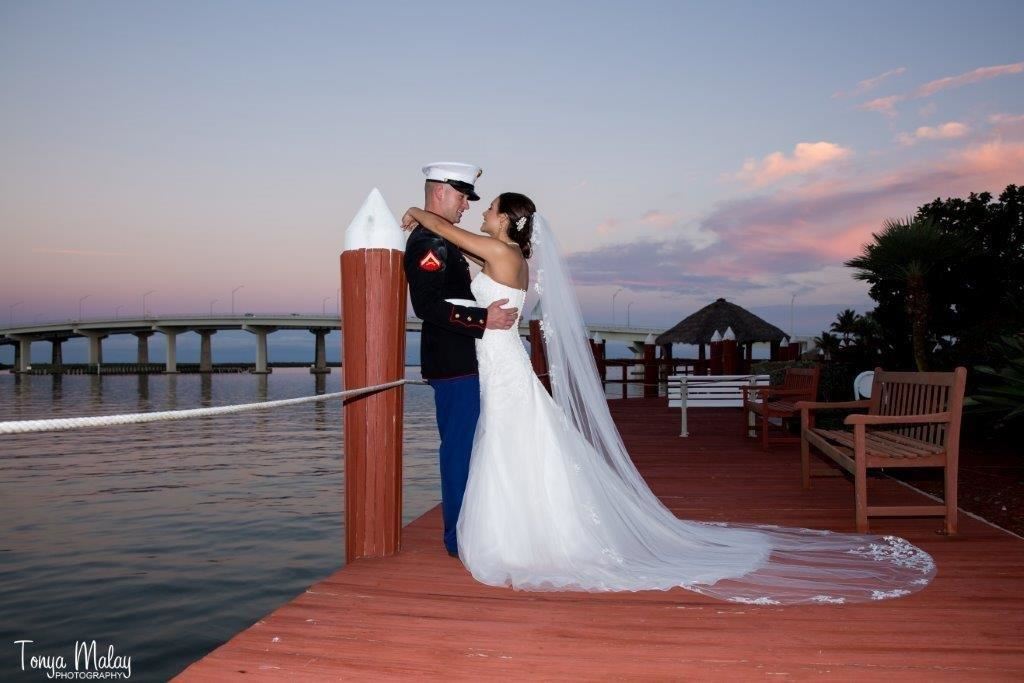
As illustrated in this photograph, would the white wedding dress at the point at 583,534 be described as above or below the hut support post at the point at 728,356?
below

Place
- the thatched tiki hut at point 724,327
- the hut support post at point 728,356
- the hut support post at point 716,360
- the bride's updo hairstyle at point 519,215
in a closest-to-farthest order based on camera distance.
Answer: the bride's updo hairstyle at point 519,215 < the hut support post at point 728,356 < the hut support post at point 716,360 < the thatched tiki hut at point 724,327

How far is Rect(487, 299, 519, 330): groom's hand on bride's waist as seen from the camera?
4023 millimetres

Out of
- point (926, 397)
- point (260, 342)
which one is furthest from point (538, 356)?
point (260, 342)

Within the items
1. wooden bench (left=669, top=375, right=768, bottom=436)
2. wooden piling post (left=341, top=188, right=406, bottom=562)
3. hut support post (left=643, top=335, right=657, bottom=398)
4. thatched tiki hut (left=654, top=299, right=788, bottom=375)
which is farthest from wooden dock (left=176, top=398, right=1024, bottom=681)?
thatched tiki hut (left=654, top=299, right=788, bottom=375)

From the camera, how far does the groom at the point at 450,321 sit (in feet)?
12.8

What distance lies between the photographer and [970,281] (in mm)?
21609

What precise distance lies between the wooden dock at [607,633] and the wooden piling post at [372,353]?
34 centimetres

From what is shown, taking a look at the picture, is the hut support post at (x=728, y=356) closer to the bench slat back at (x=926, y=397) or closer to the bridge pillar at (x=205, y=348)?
the bench slat back at (x=926, y=397)

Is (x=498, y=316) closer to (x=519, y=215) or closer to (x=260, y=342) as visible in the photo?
(x=519, y=215)

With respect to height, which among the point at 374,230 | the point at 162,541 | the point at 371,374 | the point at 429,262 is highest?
the point at 374,230

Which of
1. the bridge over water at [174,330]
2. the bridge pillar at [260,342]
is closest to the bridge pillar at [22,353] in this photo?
the bridge over water at [174,330]

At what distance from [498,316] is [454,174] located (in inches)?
31.1

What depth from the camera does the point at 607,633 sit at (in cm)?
292

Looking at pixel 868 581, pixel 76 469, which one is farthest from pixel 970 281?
pixel 76 469
